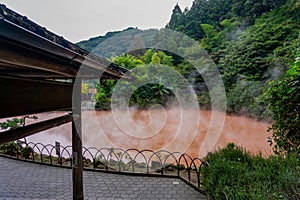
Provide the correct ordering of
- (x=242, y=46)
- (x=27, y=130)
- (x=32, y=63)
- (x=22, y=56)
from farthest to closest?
(x=242, y=46) → (x=27, y=130) → (x=32, y=63) → (x=22, y=56)

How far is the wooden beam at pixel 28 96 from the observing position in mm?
1395

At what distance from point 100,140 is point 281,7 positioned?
10.5 meters

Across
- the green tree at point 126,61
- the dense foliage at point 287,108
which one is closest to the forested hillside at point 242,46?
the green tree at point 126,61

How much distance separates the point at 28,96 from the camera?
5.38 feet

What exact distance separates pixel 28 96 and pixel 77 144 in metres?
0.98

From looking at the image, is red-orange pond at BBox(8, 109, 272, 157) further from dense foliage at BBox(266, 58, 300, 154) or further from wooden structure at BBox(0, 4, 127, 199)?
wooden structure at BBox(0, 4, 127, 199)

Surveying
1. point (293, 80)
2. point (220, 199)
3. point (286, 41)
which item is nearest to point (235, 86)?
point (286, 41)

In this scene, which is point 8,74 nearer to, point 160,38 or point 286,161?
point 286,161

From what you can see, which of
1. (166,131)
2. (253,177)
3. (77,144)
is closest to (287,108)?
(253,177)

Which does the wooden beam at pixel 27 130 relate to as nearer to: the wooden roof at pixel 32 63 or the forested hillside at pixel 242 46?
the wooden roof at pixel 32 63

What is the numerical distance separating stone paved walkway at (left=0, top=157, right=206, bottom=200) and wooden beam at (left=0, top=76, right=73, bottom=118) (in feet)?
5.12

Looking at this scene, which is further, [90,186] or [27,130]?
[90,186]

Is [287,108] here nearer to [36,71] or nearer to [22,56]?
[36,71]

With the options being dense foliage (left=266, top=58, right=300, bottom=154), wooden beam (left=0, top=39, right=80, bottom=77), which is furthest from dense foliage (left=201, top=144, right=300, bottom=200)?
wooden beam (left=0, top=39, right=80, bottom=77)
